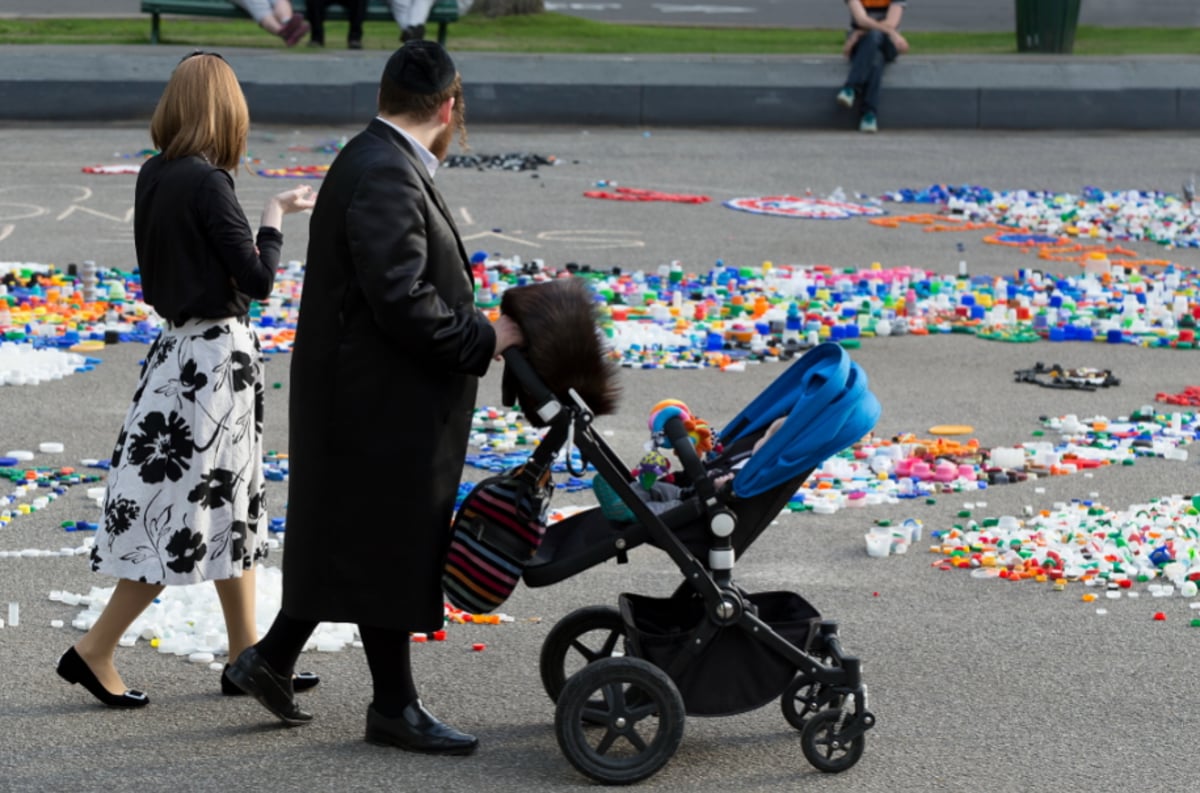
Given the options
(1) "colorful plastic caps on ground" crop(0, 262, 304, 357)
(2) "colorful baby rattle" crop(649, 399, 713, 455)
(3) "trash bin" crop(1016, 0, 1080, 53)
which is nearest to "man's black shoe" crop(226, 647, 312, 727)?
(2) "colorful baby rattle" crop(649, 399, 713, 455)

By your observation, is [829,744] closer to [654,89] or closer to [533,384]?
[533,384]

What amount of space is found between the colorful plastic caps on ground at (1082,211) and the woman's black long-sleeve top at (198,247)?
10.1m

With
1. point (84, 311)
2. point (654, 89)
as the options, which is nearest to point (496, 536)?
point (84, 311)

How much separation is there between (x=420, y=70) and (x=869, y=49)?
50.1 feet

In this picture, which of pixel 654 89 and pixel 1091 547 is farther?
pixel 654 89

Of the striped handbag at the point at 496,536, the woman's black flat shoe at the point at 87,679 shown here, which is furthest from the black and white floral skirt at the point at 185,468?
the striped handbag at the point at 496,536

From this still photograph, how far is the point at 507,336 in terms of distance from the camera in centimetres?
472

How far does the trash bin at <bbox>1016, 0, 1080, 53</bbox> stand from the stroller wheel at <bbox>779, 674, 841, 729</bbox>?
18693 mm

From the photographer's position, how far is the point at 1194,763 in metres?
4.89

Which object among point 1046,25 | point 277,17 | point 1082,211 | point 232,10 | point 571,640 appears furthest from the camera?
point 1046,25

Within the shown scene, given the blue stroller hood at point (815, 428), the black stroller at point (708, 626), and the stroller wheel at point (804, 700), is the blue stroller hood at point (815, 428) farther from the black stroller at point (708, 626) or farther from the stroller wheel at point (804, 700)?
the stroller wheel at point (804, 700)

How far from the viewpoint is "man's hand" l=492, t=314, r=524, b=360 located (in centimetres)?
471

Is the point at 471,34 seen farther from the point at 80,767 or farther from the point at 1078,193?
the point at 80,767

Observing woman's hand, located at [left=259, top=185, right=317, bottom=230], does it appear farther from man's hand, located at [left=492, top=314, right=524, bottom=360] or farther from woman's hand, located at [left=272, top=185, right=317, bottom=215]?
man's hand, located at [left=492, top=314, right=524, bottom=360]
